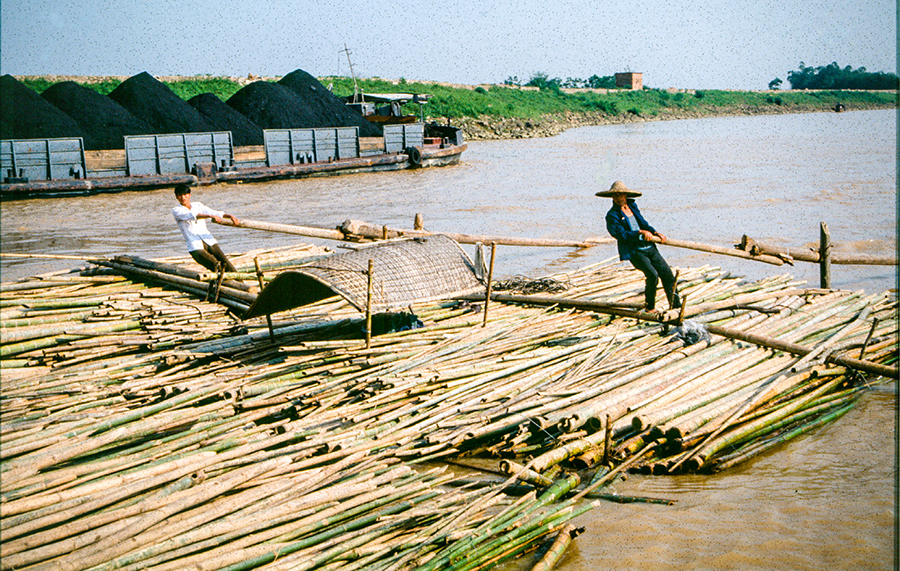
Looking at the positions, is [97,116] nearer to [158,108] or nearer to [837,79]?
[158,108]

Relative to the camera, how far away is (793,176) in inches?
766

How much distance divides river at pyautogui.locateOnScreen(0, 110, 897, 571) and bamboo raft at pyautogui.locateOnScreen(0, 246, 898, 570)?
0.20 meters

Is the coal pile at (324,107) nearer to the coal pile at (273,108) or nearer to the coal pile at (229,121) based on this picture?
the coal pile at (273,108)

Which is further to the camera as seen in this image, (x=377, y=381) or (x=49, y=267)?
(x=49, y=267)

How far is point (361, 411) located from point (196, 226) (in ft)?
9.23

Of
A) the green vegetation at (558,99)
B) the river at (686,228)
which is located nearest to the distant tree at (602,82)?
the green vegetation at (558,99)

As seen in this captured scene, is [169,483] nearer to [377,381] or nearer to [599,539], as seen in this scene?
[377,381]

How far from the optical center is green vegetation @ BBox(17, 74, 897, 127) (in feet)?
154

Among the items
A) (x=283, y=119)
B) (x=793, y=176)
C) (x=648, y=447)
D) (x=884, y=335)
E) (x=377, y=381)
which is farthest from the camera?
(x=283, y=119)

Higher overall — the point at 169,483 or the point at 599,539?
the point at 169,483

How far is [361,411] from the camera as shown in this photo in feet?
13.5

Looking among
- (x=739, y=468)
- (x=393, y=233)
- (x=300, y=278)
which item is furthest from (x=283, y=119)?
(x=739, y=468)

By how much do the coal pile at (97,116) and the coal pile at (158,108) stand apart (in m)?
0.62

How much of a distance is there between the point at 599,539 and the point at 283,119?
77.6ft
